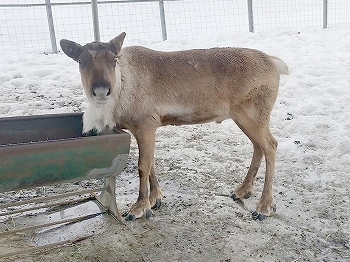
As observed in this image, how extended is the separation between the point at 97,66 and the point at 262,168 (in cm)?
253

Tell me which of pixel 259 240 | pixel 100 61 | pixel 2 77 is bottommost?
pixel 259 240

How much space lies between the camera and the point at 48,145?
10.3 ft

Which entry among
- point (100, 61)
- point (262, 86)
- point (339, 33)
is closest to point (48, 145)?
point (100, 61)

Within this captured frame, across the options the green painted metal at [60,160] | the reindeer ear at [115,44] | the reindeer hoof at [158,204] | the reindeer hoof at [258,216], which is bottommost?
the reindeer hoof at [258,216]

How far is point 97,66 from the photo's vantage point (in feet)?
11.9

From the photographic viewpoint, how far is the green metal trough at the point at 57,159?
3076mm

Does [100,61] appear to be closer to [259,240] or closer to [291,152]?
[259,240]

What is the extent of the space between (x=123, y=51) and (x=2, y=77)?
200 inches

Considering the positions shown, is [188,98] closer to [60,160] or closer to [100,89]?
[100,89]

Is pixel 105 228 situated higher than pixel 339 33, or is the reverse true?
pixel 339 33

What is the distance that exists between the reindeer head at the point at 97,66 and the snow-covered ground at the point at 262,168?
4.16 ft

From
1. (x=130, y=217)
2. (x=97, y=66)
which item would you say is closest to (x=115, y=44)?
(x=97, y=66)

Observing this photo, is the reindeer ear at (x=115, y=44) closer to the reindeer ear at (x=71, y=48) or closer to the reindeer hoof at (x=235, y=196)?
the reindeer ear at (x=71, y=48)

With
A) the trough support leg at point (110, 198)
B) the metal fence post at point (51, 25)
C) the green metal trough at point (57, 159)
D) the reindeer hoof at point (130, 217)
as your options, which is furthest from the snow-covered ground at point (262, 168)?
the metal fence post at point (51, 25)
